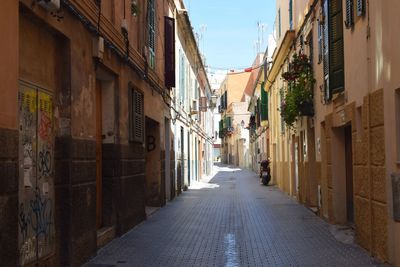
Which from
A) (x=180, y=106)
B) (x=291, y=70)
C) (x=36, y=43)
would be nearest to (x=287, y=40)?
(x=291, y=70)

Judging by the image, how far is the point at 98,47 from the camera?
9391 millimetres

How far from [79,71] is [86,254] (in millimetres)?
2614

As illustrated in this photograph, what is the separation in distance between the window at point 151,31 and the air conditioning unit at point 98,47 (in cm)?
563

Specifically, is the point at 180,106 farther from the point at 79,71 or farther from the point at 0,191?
the point at 0,191

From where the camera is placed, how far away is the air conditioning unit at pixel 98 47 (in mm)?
9312

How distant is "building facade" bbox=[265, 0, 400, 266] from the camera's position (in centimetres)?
793

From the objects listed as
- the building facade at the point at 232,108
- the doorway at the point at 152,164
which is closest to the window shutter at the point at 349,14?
the doorway at the point at 152,164

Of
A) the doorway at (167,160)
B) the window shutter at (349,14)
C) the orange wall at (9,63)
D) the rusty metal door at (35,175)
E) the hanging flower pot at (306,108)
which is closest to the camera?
the orange wall at (9,63)

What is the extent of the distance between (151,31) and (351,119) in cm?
702

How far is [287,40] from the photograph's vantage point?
19.7m

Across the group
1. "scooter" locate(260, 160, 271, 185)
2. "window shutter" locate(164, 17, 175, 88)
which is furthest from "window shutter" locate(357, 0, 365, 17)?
"scooter" locate(260, 160, 271, 185)

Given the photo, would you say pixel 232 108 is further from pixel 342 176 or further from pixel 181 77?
pixel 342 176

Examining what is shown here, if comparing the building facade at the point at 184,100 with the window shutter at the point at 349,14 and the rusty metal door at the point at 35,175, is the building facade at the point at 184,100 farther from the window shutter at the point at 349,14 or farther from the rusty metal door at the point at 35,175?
the rusty metal door at the point at 35,175

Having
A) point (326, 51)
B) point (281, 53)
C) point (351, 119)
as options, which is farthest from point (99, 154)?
point (281, 53)
